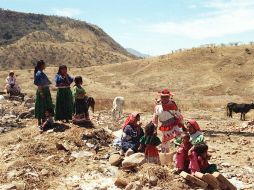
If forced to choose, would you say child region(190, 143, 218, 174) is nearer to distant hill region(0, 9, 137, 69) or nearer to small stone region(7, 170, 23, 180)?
small stone region(7, 170, 23, 180)

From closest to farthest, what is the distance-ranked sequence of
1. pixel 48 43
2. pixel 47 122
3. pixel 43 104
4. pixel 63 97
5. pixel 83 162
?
pixel 83 162
pixel 47 122
pixel 43 104
pixel 63 97
pixel 48 43

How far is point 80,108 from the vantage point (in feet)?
43.9

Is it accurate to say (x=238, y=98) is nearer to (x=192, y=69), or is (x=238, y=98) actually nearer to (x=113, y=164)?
(x=192, y=69)

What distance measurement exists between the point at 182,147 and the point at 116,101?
7.69 metres

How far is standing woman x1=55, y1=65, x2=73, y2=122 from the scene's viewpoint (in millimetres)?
13023

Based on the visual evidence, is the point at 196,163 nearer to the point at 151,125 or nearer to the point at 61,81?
the point at 151,125

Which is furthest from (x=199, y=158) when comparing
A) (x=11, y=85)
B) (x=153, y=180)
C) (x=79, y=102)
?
(x=11, y=85)

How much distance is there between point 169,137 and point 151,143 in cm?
90

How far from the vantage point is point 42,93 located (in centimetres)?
1293

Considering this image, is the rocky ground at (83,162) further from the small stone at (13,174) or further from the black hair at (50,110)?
the black hair at (50,110)

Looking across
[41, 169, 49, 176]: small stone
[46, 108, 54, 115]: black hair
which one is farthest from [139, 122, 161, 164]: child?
[46, 108, 54, 115]: black hair

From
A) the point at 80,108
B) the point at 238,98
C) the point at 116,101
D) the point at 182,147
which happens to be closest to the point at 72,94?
the point at 80,108

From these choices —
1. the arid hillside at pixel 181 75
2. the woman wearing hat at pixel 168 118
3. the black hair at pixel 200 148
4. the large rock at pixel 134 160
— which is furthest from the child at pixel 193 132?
the arid hillside at pixel 181 75

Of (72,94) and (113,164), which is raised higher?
(72,94)
